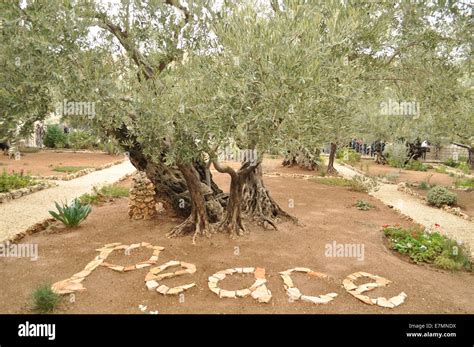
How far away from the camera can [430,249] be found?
336 inches

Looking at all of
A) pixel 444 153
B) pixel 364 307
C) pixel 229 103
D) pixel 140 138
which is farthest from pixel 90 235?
pixel 444 153

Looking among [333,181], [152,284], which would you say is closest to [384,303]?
[152,284]

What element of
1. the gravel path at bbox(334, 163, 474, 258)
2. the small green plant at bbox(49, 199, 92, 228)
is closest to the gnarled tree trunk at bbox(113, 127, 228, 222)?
the small green plant at bbox(49, 199, 92, 228)

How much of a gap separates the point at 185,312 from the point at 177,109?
3.18m

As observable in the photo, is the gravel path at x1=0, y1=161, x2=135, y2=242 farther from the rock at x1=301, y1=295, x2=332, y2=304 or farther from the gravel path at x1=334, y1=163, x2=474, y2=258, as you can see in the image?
the gravel path at x1=334, y1=163, x2=474, y2=258

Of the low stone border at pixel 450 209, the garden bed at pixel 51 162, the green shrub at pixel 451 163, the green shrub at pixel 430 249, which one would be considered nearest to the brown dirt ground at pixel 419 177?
the low stone border at pixel 450 209

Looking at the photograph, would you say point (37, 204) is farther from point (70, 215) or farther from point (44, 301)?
point (44, 301)

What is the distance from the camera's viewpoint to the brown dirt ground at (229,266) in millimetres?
5855

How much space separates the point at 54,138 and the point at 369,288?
104 feet

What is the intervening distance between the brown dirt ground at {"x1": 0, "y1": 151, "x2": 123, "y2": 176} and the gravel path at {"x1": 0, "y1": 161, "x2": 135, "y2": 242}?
2.46m
